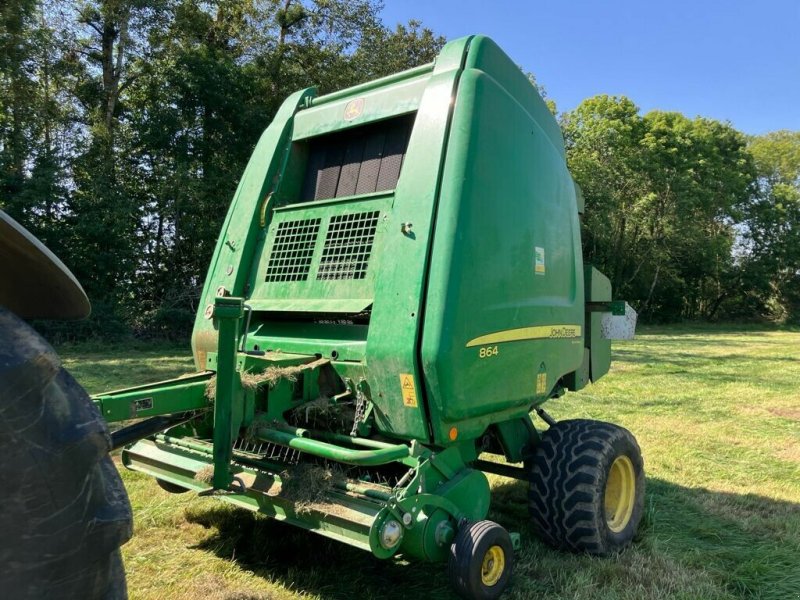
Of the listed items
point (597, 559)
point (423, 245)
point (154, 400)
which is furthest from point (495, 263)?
point (597, 559)

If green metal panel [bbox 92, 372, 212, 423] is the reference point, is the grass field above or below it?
below

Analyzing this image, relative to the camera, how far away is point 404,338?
271 centimetres

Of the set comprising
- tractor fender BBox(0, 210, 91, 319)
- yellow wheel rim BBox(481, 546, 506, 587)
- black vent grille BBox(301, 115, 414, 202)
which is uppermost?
black vent grille BBox(301, 115, 414, 202)

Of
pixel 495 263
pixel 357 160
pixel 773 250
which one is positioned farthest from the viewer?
pixel 773 250

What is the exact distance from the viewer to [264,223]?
12.2 ft

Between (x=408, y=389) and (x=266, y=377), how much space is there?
656 mm

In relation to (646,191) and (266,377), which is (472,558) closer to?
(266,377)

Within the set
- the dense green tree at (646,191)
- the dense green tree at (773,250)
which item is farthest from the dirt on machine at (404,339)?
the dense green tree at (773,250)

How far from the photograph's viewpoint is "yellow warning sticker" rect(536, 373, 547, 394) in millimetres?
3361

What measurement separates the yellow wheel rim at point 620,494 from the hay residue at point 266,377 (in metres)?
1.96

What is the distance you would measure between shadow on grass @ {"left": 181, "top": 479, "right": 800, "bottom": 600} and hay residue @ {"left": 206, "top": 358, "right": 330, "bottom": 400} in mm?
971

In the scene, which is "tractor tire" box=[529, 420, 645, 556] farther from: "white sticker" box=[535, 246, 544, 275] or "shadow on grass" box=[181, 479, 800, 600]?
"white sticker" box=[535, 246, 544, 275]

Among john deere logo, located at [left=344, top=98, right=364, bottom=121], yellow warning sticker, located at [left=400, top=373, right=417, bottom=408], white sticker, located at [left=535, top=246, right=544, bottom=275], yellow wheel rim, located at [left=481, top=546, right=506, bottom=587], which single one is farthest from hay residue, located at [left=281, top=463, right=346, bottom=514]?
john deere logo, located at [left=344, top=98, right=364, bottom=121]

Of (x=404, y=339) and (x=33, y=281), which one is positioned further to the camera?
(x=404, y=339)
